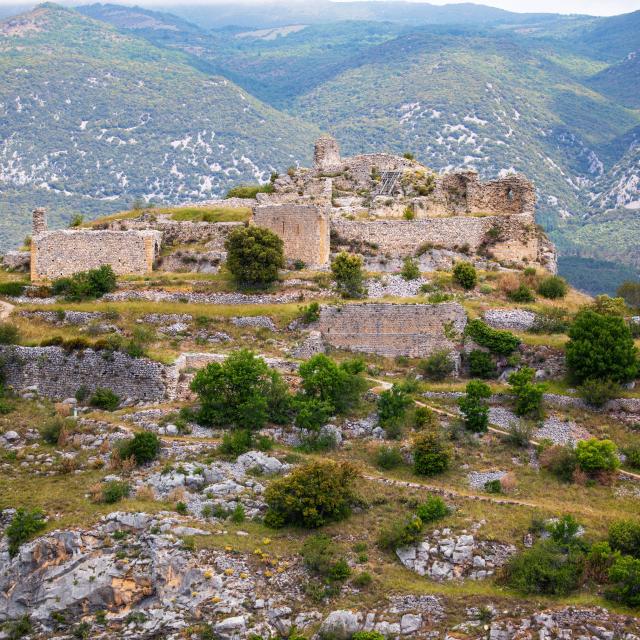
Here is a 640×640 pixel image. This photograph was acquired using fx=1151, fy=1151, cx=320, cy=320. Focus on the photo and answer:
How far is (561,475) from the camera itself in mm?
40219

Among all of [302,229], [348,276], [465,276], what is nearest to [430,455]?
[348,276]

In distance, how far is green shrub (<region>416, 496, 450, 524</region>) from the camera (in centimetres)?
3672

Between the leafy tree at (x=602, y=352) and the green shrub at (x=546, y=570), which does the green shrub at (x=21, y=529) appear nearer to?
the green shrub at (x=546, y=570)

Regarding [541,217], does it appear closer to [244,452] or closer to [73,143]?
[73,143]

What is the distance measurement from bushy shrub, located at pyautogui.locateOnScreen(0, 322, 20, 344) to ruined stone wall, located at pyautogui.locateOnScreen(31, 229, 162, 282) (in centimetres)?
878

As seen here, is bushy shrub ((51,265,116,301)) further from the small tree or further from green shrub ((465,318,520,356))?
green shrub ((465,318,520,356))

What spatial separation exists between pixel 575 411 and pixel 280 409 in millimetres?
11336

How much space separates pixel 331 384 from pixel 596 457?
33.8ft

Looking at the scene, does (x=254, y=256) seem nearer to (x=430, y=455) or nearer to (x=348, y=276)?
(x=348, y=276)

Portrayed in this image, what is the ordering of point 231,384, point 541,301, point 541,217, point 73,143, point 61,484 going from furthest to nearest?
1. point 73,143
2. point 541,217
3. point 541,301
4. point 231,384
5. point 61,484

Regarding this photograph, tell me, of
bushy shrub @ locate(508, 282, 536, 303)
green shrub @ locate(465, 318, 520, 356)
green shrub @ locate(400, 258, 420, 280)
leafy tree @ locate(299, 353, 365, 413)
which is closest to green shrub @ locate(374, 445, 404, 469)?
leafy tree @ locate(299, 353, 365, 413)

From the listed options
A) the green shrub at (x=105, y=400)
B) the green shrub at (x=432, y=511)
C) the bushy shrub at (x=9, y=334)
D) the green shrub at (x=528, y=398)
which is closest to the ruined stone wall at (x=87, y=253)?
the bushy shrub at (x=9, y=334)

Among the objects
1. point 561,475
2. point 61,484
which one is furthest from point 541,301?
point 61,484

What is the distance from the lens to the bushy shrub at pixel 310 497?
37062 millimetres
